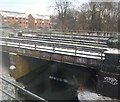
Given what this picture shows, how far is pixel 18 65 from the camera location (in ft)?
56.1

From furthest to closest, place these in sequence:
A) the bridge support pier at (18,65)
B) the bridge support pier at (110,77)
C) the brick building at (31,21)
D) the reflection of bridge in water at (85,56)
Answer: the brick building at (31,21) → the bridge support pier at (18,65) → the reflection of bridge in water at (85,56) → the bridge support pier at (110,77)

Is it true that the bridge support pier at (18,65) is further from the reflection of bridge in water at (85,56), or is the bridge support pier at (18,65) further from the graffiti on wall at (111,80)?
the graffiti on wall at (111,80)

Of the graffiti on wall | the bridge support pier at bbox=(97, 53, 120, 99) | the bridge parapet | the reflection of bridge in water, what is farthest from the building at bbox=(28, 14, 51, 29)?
the graffiti on wall

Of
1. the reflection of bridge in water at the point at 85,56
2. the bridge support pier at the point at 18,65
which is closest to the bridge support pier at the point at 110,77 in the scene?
the reflection of bridge in water at the point at 85,56

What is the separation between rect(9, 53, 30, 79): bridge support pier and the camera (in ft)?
54.7

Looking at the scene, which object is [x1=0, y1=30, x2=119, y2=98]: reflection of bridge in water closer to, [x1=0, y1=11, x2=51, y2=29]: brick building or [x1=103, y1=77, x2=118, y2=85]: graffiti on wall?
[x1=103, y1=77, x2=118, y2=85]: graffiti on wall

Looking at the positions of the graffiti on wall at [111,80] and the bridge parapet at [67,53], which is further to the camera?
the bridge parapet at [67,53]

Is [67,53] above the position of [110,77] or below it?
above

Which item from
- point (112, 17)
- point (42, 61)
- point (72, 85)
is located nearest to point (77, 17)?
point (112, 17)

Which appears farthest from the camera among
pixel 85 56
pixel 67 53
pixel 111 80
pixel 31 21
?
pixel 31 21

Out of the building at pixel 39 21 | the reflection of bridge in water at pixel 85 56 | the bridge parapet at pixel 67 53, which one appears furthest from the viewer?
the building at pixel 39 21

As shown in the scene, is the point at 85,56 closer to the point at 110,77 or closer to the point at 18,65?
the point at 110,77

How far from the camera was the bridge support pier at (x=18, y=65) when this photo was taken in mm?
16688

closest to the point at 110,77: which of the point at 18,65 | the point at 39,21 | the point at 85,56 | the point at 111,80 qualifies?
the point at 111,80
